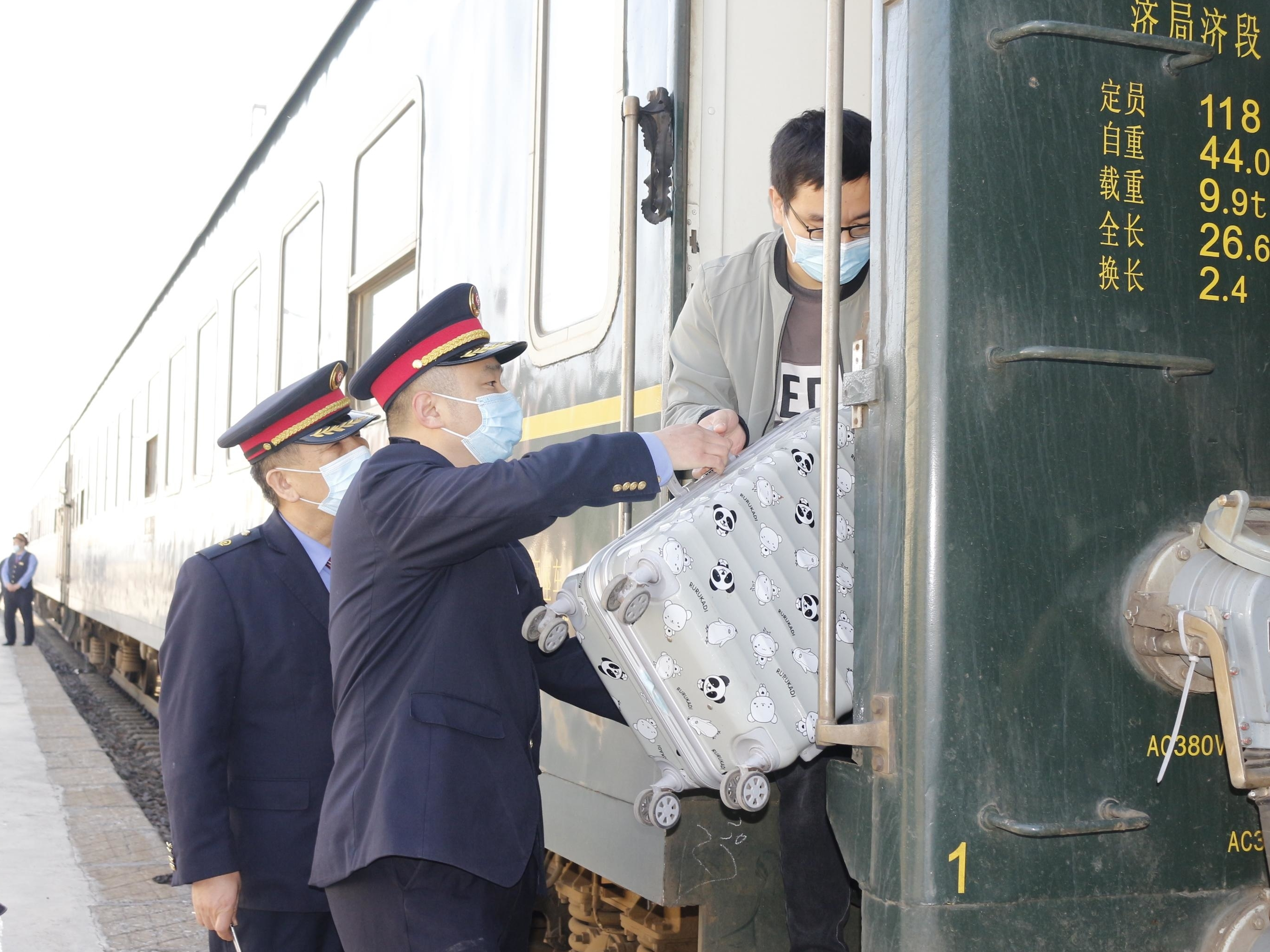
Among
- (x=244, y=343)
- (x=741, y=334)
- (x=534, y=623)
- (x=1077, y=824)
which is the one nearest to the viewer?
(x=1077, y=824)

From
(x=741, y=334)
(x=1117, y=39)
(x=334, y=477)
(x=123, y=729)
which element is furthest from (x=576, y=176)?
(x=123, y=729)

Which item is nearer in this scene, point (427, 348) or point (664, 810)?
point (664, 810)

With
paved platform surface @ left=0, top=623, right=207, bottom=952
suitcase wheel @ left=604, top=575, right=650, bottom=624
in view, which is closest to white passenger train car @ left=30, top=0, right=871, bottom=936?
suitcase wheel @ left=604, top=575, right=650, bottom=624

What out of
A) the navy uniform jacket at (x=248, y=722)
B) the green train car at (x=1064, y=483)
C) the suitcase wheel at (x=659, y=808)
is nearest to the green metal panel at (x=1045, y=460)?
the green train car at (x=1064, y=483)

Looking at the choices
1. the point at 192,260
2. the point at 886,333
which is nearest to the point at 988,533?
the point at 886,333

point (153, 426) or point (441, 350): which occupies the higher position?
point (153, 426)

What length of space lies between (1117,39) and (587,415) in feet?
4.49

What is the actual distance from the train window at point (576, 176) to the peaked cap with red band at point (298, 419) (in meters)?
0.48

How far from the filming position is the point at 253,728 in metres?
2.86

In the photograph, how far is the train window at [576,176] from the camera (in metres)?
2.82

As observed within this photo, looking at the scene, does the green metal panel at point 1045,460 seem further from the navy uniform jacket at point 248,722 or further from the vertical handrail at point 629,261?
the navy uniform jacket at point 248,722

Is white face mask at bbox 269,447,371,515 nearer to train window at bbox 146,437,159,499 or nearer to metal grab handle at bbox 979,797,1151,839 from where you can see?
metal grab handle at bbox 979,797,1151,839

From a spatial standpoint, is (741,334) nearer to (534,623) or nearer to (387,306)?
(534,623)

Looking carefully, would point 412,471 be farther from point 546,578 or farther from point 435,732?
point 546,578
